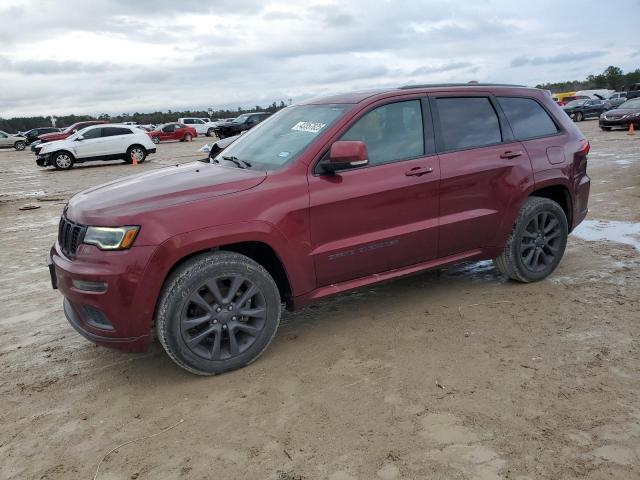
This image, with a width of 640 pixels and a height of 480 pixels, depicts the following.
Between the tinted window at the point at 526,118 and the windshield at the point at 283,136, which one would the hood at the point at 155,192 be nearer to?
the windshield at the point at 283,136

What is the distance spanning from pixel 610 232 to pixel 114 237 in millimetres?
5823

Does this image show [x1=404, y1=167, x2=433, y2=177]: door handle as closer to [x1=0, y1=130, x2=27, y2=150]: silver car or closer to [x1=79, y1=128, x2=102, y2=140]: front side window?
[x1=79, y1=128, x2=102, y2=140]: front side window

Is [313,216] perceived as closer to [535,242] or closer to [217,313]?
[217,313]

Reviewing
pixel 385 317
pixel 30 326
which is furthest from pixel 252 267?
pixel 30 326

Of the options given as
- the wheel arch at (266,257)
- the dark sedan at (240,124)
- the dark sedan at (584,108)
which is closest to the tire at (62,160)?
the dark sedan at (240,124)

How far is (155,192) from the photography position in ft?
11.6

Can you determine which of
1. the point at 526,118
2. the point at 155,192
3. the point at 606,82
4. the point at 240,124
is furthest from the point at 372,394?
the point at 606,82

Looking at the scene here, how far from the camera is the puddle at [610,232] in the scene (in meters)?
6.24

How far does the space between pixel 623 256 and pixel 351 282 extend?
3317 mm

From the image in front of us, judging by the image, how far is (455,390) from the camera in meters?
3.25

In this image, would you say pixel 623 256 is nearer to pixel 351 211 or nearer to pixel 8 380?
pixel 351 211

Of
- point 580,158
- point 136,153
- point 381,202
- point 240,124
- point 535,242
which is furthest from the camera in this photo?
point 240,124

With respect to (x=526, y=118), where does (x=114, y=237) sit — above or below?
below

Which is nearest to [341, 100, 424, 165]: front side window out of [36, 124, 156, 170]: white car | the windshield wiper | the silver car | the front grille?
the windshield wiper
